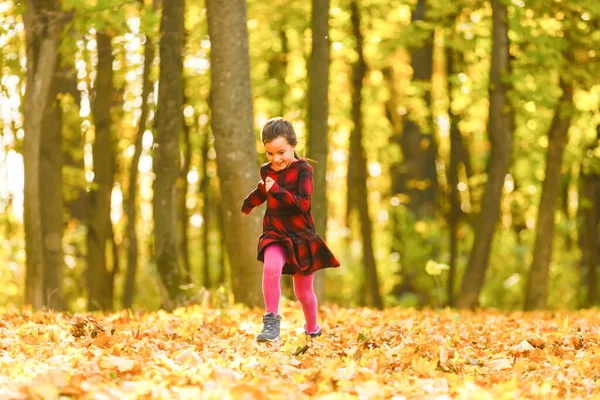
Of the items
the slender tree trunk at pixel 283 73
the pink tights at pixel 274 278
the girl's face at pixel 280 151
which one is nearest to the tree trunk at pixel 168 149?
the pink tights at pixel 274 278

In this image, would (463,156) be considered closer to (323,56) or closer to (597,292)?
(597,292)

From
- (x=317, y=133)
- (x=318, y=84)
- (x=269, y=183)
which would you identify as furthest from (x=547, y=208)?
(x=269, y=183)

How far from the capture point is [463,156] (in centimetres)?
2291

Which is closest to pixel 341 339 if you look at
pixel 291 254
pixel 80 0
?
pixel 291 254

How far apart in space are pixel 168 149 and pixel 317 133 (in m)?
2.14

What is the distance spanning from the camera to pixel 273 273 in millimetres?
6945

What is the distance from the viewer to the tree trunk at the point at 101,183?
1598cm

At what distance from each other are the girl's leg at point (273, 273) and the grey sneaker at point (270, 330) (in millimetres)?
48

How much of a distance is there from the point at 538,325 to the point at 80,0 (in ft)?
20.8

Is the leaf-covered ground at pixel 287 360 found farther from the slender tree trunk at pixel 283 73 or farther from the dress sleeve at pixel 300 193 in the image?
the slender tree trunk at pixel 283 73

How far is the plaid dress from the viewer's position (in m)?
7.02

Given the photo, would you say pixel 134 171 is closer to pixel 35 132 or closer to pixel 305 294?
pixel 35 132

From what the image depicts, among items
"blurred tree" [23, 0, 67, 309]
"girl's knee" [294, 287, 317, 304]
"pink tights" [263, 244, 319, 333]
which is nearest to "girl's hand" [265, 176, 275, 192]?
"pink tights" [263, 244, 319, 333]

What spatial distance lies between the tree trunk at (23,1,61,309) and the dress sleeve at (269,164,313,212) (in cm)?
635
